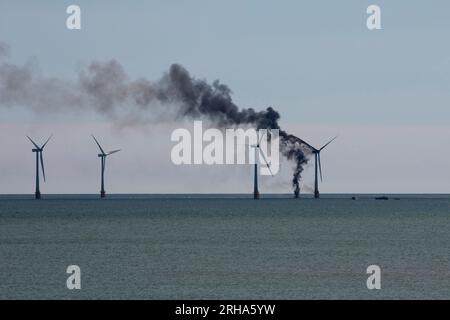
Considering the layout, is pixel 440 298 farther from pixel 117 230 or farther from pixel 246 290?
pixel 117 230

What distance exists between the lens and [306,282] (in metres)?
95.0

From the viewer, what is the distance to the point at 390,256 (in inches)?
4995

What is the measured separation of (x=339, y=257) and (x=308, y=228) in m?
72.8

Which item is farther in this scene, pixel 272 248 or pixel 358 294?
pixel 272 248

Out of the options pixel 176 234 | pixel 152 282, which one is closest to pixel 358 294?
pixel 152 282

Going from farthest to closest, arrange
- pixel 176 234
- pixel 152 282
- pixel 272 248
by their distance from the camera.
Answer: pixel 176 234 < pixel 272 248 < pixel 152 282

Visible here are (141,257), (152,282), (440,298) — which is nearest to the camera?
(440,298)

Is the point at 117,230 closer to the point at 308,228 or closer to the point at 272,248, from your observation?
the point at 308,228

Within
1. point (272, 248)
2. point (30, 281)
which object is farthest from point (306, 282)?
point (272, 248)

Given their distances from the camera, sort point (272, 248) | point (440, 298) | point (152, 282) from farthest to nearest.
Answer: point (272, 248) < point (152, 282) < point (440, 298)

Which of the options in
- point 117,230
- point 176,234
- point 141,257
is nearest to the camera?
point 141,257

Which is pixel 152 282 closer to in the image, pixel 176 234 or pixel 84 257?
pixel 84 257

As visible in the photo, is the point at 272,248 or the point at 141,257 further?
the point at 272,248

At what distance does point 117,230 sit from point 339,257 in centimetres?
6914
